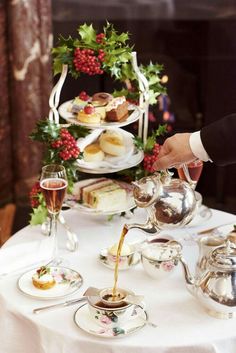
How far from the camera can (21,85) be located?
419 centimetres

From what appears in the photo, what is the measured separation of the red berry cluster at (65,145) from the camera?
7.54 feet

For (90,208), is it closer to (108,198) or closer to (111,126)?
(108,198)

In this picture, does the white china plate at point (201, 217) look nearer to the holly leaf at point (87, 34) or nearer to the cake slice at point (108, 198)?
the cake slice at point (108, 198)

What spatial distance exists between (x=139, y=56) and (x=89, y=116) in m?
2.01

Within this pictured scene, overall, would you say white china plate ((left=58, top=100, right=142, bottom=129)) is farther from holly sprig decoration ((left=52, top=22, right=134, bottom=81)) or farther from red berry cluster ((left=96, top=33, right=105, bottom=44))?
red berry cluster ((left=96, top=33, right=105, bottom=44))

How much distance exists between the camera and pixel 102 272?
6.93 ft

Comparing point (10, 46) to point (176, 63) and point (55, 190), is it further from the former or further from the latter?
point (55, 190)

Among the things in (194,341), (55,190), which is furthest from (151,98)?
(194,341)

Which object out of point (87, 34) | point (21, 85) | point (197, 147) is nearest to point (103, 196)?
point (197, 147)

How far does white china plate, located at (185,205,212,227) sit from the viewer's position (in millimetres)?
2426

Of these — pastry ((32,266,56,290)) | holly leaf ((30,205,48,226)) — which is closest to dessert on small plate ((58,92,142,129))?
holly leaf ((30,205,48,226))

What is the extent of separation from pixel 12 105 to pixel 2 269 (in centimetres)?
230

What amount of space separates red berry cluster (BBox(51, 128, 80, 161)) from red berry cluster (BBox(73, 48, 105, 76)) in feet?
0.74

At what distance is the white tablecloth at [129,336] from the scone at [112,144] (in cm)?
34
